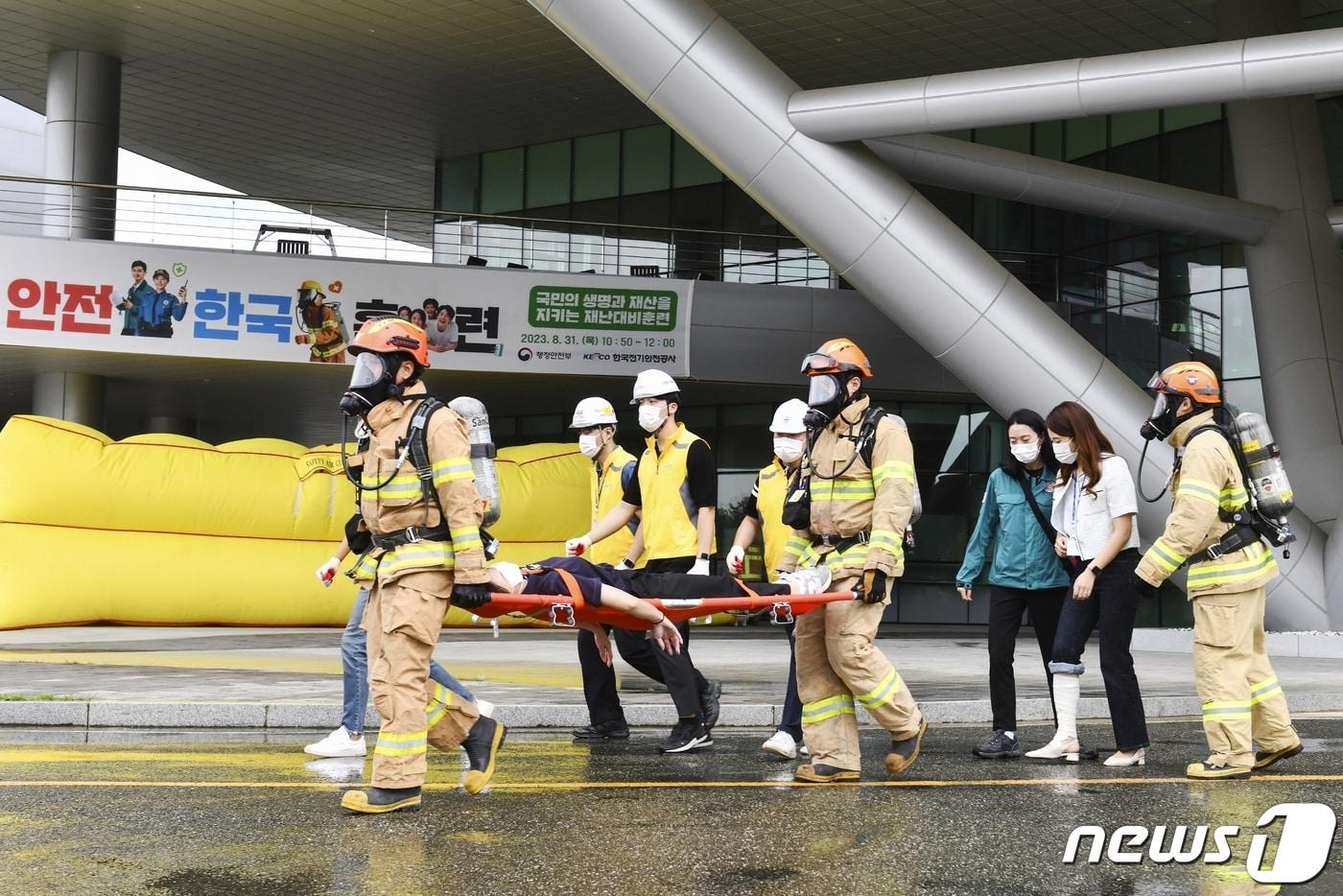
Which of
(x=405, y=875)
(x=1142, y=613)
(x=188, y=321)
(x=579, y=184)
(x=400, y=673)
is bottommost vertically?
(x=1142, y=613)

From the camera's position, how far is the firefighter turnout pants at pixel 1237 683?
278 inches

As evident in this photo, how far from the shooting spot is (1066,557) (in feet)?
26.1

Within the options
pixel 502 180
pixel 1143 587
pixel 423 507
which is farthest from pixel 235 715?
pixel 502 180

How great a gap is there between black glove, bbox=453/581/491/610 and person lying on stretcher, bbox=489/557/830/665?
6.6 inches

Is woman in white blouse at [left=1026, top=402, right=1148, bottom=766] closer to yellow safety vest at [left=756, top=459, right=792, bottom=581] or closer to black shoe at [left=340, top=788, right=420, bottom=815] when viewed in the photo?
yellow safety vest at [left=756, top=459, right=792, bottom=581]

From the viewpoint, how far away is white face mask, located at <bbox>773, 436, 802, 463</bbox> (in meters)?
8.82

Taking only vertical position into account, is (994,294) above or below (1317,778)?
above

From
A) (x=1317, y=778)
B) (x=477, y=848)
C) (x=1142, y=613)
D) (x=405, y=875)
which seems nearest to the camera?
(x=405, y=875)

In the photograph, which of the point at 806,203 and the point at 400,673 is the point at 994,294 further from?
the point at 400,673

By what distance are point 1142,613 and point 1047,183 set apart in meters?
11.2

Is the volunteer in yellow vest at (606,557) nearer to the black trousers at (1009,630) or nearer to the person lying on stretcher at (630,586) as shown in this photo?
the person lying on stretcher at (630,586)

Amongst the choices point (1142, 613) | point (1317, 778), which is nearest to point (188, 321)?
point (1142, 613)

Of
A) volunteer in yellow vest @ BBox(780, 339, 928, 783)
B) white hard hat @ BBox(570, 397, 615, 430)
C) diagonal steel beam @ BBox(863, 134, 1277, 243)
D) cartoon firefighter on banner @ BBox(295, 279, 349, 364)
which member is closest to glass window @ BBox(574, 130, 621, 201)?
cartoon firefighter on banner @ BBox(295, 279, 349, 364)

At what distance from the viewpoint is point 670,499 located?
858cm
